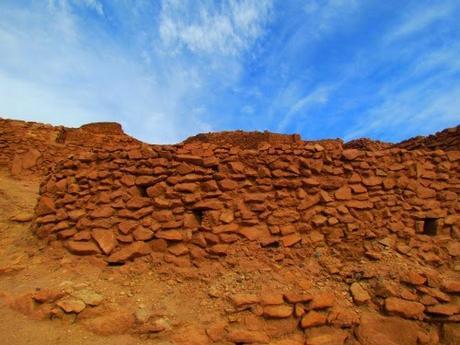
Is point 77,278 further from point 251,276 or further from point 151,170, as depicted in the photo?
point 251,276

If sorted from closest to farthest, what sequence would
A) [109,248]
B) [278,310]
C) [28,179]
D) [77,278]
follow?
[278,310]
[77,278]
[109,248]
[28,179]

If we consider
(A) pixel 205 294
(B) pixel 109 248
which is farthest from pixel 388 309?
(B) pixel 109 248

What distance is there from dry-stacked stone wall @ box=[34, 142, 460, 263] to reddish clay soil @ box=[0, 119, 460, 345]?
16 millimetres

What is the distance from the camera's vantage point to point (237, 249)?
4.52 metres

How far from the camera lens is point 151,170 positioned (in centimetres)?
496

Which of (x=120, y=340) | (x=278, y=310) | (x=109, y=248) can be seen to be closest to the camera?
(x=120, y=340)

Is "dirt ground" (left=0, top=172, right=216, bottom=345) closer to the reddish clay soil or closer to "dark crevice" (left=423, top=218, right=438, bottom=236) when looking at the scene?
the reddish clay soil

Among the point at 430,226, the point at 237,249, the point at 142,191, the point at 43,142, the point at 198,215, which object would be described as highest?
the point at 43,142

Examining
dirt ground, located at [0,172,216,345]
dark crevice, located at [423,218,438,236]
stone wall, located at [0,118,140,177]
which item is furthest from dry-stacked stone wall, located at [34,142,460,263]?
stone wall, located at [0,118,140,177]

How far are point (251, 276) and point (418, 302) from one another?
6.27ft

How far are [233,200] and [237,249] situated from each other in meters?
0.66

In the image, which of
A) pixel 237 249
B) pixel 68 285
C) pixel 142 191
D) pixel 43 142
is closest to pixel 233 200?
pixel 237 249

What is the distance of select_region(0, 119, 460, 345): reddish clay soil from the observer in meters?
3.75

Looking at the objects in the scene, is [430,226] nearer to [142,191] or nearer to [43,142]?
[142,191]
